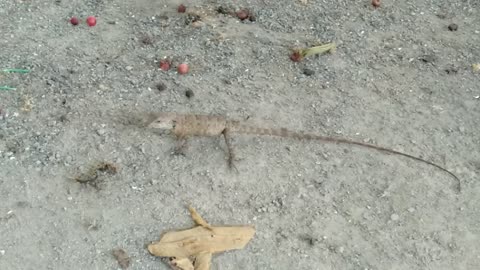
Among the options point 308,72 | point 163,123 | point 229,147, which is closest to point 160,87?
point 163,123

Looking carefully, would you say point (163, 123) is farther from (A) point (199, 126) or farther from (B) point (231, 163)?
(B) point (231, 163)

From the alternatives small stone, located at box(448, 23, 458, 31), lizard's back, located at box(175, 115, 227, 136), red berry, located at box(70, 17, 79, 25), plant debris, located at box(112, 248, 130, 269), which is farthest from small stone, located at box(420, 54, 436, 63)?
plant debris, located at box(112, 248, 130, 269)

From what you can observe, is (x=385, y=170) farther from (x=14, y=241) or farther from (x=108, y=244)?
(x=14, y=241)

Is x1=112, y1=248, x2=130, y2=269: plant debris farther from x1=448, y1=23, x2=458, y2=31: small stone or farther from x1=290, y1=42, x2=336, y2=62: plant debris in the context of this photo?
x1=448, y1=23, x2=458, y2=31: small stone

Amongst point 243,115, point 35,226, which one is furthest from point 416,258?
point 35,226

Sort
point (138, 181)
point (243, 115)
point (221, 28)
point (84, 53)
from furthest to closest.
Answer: point (221, 28) < point (84, 53) < point (243, 115) < point (138, 181)

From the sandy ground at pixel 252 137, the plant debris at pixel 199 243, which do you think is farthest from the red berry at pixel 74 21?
the plant debris at pixel 199 243

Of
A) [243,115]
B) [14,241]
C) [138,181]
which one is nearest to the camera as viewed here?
[14,241]
